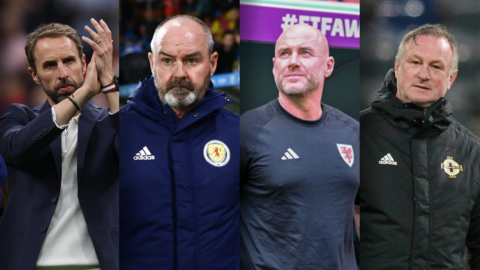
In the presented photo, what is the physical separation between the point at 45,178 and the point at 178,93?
916 millimetres

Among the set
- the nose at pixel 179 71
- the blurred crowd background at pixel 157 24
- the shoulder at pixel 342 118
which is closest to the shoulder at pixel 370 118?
the shoulder at pixel 342 118

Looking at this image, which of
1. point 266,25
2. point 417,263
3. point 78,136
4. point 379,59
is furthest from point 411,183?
point 78,136

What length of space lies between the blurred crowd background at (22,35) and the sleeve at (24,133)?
2.5 inches

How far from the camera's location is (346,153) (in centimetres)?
322

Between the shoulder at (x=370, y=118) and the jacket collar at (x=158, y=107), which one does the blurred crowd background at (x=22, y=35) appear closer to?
the jacket collar at (x=158, y=107)

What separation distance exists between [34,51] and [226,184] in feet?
4.51

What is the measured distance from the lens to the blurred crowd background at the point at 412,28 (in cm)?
353

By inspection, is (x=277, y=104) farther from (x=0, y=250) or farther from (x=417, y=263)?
(x=0, y=250)

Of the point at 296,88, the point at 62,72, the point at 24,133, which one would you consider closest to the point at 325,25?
the point at 296,88

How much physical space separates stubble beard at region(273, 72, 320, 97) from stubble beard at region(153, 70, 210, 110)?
0.55 metres

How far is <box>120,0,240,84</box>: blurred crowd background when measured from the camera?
2.99m

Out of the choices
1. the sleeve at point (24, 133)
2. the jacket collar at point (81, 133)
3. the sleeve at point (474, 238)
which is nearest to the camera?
the sleeve at point (24, 133)

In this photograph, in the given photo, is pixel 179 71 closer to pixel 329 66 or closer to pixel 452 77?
pixel 329 66

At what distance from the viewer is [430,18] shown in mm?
3566
